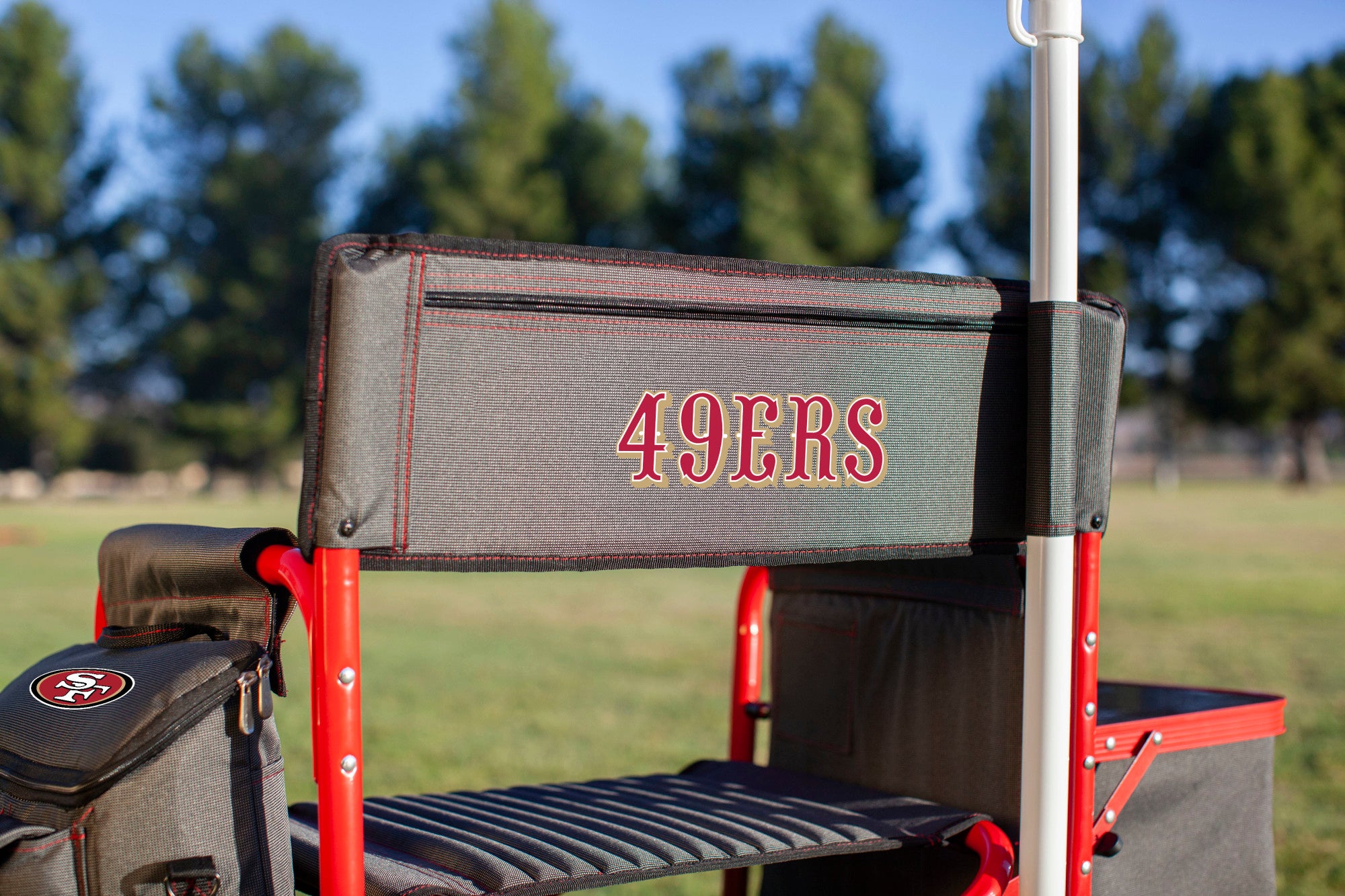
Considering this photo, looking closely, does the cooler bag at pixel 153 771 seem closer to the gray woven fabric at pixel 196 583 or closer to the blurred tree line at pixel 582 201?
the gray woven fabric at pixel 196 583

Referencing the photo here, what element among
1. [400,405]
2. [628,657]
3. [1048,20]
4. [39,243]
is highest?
[39,243]

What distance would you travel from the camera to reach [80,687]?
137cm

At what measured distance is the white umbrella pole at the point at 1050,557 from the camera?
58.1 inches

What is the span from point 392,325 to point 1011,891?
110 centimetres

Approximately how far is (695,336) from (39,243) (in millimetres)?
31572

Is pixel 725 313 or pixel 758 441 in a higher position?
pixel 725 313

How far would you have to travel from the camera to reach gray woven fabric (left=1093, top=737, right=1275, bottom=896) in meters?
1.84

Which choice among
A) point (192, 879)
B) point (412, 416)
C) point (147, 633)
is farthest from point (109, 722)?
point (412, 416)

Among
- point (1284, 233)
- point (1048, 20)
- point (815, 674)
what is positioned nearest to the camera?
point (1048, 20)

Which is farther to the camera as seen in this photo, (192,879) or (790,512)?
(790,512)

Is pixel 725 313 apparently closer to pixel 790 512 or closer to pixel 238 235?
pixel 790 512

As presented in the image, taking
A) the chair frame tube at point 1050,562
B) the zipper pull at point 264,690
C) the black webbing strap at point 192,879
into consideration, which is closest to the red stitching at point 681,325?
the chair frame tube at point 1050,562

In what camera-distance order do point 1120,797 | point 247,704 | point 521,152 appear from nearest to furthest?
point 247,704 < point 1120,797 < point 521,152

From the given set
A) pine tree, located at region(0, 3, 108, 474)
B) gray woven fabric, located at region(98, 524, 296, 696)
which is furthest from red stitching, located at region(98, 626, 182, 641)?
pine tree, located at region(0, 3, 108, 474)
